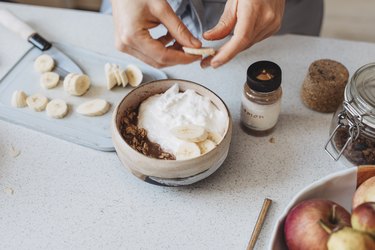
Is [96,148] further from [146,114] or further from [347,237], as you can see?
[347,237]

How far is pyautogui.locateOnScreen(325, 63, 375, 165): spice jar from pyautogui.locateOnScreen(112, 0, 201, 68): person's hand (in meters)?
0.29

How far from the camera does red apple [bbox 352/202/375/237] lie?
0.54m

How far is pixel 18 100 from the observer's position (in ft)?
3.13

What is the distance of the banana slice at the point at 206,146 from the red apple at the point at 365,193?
0.24 m

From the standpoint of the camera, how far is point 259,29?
859 mm

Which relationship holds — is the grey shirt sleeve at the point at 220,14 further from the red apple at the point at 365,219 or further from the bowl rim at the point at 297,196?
the red apple at the point at 365,219

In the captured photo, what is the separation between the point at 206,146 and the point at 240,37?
0.21 meters

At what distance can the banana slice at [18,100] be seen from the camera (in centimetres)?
95

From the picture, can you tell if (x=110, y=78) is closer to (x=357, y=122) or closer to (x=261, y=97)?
(x=261, y=97)

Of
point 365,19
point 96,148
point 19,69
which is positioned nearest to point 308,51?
A: point 96,148

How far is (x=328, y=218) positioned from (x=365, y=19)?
201 centimetres

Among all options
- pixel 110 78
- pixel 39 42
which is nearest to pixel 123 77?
pixel 110 78

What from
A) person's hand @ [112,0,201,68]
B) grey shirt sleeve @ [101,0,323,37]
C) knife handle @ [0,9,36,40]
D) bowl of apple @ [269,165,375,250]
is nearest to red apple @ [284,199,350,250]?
bowl of apple @ [269,165,375,250]

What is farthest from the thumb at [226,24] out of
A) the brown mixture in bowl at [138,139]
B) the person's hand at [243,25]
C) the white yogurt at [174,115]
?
the brown mixture in bowl at [138,139]
